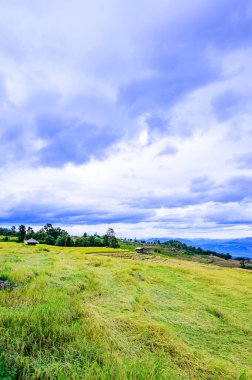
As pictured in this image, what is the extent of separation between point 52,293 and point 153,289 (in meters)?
4.93

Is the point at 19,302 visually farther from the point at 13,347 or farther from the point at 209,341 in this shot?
the point at 209,341

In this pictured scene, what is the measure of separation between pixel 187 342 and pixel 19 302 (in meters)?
3.84

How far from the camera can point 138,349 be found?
4207mm

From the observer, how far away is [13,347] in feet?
11.7

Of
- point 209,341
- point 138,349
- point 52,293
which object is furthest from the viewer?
point 52,293

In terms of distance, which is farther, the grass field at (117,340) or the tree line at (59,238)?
the tree line at (59,238)

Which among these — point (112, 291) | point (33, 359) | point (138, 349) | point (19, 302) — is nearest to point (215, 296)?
point (112, 291)

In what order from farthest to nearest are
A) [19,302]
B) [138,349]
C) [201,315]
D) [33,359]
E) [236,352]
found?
[201,315] → [19,302] → [236,352] → [138,349] → [33,359]

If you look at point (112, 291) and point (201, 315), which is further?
point (112, 291)

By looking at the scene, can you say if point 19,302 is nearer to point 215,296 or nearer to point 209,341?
point 209,341

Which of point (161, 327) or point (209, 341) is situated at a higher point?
point (161, 327)

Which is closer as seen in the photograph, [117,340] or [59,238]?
[117,340]

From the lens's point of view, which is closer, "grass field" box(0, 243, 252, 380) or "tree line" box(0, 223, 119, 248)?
"grass field" box(0, 243, 252, 380)

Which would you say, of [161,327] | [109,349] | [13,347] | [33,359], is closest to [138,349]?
[109,349]
